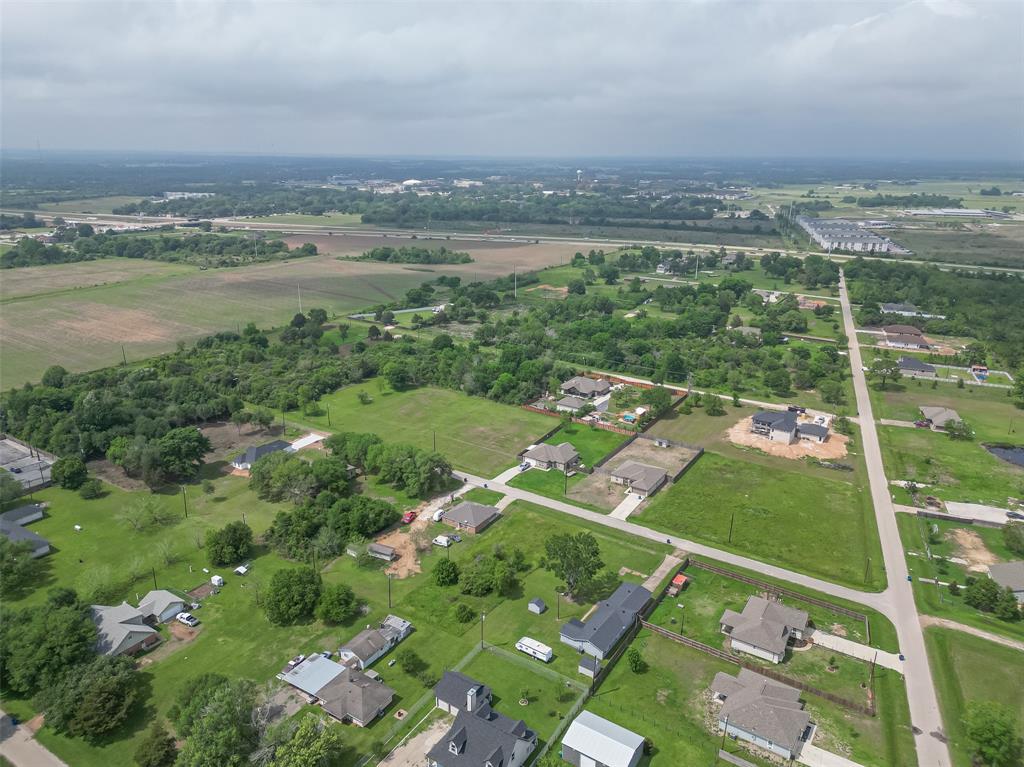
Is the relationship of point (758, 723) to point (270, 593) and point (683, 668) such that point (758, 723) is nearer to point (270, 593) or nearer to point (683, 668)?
point (683, 668)

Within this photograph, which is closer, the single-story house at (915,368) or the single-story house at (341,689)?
the single-story house at (341,689)

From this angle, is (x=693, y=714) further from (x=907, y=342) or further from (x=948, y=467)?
(x=907, y=342)

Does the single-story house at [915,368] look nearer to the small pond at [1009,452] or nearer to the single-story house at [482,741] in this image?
the small pond at [1009,452]

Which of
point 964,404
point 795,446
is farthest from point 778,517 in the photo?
point 964,404

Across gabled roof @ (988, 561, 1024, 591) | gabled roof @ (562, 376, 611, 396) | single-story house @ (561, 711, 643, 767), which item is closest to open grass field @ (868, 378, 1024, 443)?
gabled roof @ (988, 561, 1024, 591)

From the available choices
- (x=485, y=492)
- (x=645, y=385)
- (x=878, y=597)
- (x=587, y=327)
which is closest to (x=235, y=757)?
(x=485, y=492)

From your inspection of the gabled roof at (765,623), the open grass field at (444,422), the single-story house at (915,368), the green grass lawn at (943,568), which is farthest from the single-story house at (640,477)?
the single-story house at (915,368)

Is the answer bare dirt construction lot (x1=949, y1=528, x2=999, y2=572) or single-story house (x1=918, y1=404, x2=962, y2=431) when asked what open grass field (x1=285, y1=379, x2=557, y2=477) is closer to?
bare dirt construction lot (x1=949, y1=528, x2=999, y2=572)
